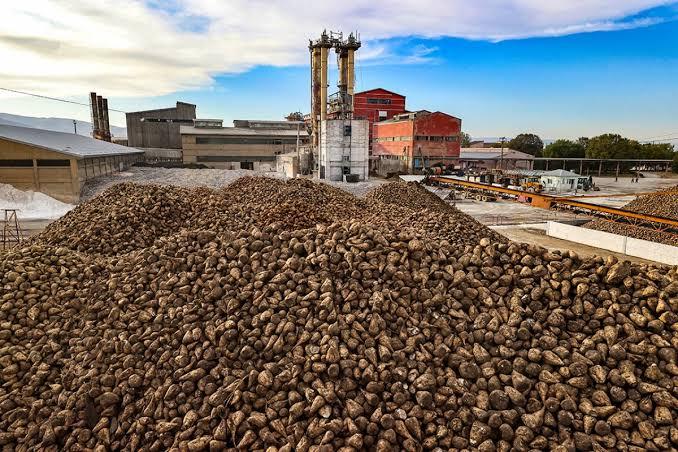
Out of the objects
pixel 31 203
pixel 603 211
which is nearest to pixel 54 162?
pixel 31 203

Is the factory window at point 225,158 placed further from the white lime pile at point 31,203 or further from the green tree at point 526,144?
the green tree at point 526,144

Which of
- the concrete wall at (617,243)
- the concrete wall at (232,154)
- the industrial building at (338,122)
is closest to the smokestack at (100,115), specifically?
the concrete wall at (232,154)

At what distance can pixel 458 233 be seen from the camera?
13.6 meters

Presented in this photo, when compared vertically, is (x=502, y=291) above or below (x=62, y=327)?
above

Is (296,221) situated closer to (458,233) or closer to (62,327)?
(458,233)

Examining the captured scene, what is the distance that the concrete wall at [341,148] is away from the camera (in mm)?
37969

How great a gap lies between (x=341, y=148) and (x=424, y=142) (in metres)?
16.7

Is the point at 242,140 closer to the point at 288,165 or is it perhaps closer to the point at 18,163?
the point at 288,165

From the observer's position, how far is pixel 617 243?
59.8 feet

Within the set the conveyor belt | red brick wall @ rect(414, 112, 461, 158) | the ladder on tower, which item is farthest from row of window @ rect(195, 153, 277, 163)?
the conveyor belt

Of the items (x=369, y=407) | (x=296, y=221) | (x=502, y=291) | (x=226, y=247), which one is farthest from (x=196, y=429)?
(x=296, y=221)

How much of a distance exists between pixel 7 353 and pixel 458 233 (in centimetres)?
1203

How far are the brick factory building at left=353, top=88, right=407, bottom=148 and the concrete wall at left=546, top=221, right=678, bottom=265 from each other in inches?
1813

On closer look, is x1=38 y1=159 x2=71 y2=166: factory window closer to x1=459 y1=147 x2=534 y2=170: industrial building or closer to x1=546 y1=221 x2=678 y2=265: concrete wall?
x1=546 y1=221 x2=678 y2=265: concrete wall
